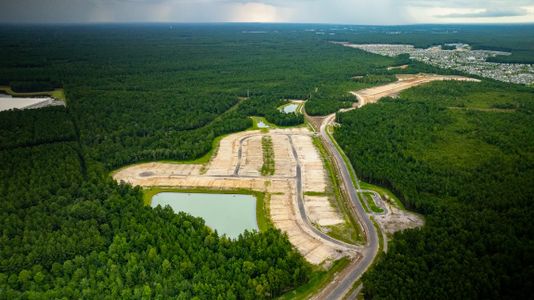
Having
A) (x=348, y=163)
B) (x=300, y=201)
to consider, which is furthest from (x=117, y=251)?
(x=348, y=163)

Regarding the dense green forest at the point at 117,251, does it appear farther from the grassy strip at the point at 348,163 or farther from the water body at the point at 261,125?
the water body at the point at 261,125

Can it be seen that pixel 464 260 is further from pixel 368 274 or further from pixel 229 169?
pixel 229 169

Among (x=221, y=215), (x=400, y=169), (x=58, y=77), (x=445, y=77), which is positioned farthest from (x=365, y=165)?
(x=58, y=77)

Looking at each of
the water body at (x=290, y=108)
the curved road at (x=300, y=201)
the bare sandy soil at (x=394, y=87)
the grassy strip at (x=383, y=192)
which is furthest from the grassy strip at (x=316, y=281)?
the bare sandy soil at (x=394, y=87)

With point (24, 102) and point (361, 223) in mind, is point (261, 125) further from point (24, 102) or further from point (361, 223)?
point (24, 102)

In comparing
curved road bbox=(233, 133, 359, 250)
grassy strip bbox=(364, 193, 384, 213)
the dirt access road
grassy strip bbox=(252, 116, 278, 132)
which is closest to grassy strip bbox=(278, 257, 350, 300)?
the dirt access road

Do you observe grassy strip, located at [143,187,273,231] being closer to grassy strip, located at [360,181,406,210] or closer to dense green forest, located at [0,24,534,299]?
dense green forest, located at [0,24,534,299]
